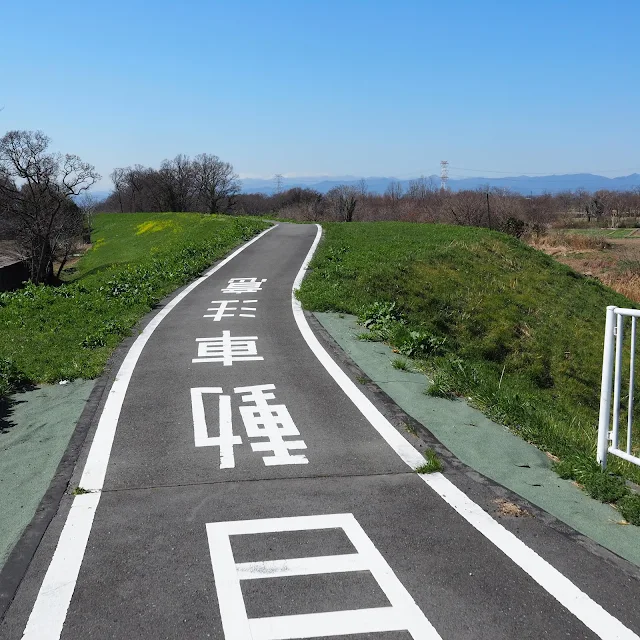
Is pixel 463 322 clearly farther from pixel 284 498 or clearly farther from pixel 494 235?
pixel 494 235

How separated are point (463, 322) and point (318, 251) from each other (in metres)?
8.17

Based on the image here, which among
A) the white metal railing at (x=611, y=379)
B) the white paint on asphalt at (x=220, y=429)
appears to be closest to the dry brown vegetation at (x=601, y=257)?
the white metal railing at (x=611, y=379)

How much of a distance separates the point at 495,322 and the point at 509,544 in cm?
1127

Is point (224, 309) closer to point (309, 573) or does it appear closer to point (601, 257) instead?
point (309, 573)

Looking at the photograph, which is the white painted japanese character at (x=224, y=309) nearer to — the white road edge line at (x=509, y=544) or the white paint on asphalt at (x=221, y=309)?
the white paint on asphalt at (x=221, y=309)

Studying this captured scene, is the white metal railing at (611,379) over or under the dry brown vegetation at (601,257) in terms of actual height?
over

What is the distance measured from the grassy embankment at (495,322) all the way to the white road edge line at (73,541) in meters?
3.60

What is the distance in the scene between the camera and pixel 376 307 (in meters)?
11.7

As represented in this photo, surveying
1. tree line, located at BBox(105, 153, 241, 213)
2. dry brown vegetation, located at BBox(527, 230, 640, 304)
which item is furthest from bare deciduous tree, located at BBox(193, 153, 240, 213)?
dry brown vegetation, located at BBox(527, 230, 640, 304)

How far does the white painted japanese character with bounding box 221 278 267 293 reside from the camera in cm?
1448

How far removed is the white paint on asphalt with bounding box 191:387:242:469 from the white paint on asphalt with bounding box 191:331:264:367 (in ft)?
4.25

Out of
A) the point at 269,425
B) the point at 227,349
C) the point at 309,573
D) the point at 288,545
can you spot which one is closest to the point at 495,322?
the point at 227,349

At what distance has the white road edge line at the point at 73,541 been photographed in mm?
3404

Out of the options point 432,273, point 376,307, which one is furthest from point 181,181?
point 376,307
